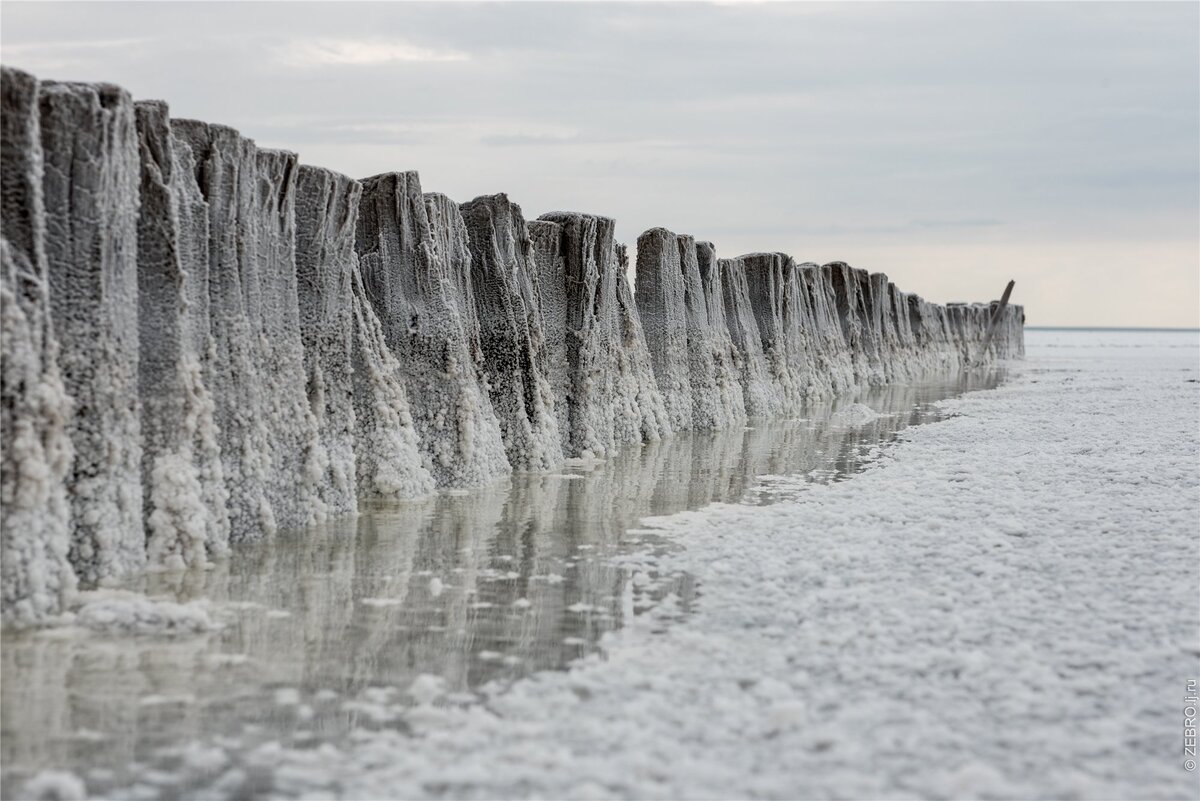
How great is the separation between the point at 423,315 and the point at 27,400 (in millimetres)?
3226

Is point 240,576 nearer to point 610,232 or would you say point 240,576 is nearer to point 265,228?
point 265,228

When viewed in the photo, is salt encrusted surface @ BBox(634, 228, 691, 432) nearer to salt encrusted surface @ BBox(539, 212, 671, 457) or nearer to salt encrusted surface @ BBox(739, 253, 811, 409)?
salt encrusted surface @ BBox(539, 212, 671, 457)

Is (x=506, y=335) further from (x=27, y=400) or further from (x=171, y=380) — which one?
(x=27, y=400)

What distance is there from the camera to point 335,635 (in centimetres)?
373

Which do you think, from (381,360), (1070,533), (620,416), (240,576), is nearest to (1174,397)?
(620,416)

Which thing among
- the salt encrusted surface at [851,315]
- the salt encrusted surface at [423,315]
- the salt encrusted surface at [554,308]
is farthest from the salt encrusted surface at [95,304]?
the salt encrusted surface at [851,315]

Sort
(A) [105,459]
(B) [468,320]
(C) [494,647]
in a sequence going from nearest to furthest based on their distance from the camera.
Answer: (C) [494,647] → (A) [105,459] → (B) [468,320]

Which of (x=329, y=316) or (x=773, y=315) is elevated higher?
(x=773, y=315)

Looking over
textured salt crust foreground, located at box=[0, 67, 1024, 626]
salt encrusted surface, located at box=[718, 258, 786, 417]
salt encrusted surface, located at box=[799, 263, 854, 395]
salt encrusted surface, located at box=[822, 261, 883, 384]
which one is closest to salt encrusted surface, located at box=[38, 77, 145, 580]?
textured salt crust foreground, located at box=[0, 67, 1024, 626]

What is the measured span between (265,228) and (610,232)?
425cm

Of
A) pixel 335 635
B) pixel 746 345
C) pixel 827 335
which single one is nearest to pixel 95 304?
pixel 335 635

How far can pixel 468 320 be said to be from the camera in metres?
7.46

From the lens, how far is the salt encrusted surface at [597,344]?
895 centimetres

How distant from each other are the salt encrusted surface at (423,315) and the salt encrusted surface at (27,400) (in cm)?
283
